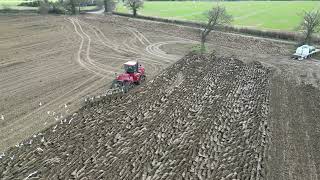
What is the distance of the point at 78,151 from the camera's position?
18.8 meters

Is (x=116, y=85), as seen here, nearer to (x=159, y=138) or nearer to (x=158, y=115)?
(x=158, y=115)

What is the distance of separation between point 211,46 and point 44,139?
3146 cm

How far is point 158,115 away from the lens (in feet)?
78.3

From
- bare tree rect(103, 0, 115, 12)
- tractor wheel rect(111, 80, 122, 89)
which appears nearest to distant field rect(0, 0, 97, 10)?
bare tree rect(103, 0, 115, 12)

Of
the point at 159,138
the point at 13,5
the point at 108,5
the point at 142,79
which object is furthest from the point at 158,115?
the point at 13,5

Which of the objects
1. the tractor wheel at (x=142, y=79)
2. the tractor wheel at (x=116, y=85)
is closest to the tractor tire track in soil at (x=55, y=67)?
the tractor wheel at (x=116, y=85)

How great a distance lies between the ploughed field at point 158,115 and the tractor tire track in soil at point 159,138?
0.06 meters

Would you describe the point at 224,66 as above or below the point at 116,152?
above

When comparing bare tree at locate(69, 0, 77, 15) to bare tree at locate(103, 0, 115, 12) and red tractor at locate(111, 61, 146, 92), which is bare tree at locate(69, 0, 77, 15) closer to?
bare tree at locate(103, 0, 115, 12)

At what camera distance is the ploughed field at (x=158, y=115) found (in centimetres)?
1803

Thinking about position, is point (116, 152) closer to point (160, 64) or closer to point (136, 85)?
point (136, 85)

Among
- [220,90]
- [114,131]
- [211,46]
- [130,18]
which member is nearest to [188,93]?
[220,90]

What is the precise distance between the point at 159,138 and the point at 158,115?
333cm

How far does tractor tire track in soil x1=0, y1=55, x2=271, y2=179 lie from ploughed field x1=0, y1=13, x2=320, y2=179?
2.5 inches
